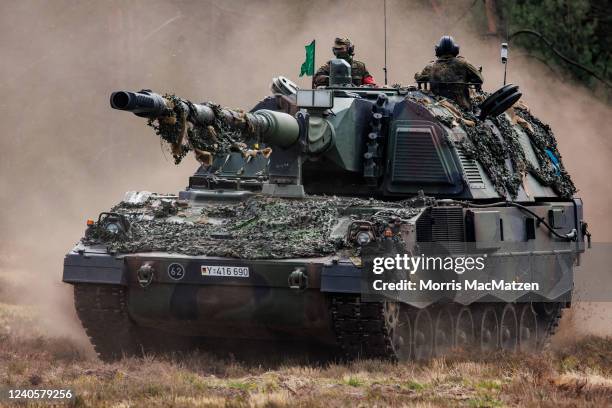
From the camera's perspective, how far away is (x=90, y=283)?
13688 mm

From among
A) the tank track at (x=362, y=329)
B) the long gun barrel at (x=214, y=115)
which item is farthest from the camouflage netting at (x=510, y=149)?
the tank track at (x=362, y=329)

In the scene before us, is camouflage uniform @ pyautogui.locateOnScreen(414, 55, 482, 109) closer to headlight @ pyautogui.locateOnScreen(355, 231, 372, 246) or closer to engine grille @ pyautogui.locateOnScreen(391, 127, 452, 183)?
engine grille @ pyautogui.locateOnScreen(391, 127, 452, 183)

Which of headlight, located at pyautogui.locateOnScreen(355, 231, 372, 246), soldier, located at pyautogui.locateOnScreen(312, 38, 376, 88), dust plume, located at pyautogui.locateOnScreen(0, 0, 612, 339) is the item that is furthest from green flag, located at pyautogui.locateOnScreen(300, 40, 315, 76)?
dust plume, located at pyautogui.locateOnScreen(0, 0, 612, 339)

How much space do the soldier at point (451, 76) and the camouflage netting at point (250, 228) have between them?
8.85 feet

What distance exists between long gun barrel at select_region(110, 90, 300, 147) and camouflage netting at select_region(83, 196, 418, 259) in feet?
2.34

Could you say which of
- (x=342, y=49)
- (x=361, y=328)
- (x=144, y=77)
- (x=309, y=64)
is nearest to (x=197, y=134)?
(x=361, y=328)

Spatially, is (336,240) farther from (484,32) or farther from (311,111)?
(484,32)

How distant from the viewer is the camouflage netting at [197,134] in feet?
40.4

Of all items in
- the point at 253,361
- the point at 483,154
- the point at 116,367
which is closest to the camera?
the point at 116,367

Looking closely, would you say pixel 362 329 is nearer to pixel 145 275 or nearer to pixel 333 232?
pixel 333 232

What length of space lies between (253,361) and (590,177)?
13.2 m

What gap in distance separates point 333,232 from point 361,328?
3.28 feet

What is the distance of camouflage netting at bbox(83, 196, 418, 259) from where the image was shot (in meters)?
13.4

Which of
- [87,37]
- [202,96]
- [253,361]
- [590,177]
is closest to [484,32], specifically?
Answer: [590,177]
